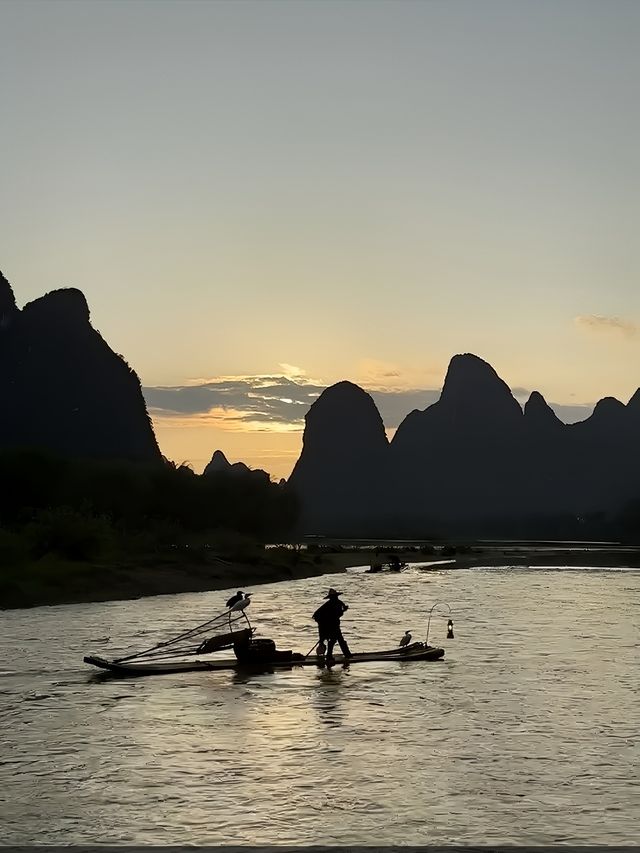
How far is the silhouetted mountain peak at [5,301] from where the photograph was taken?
196 meters

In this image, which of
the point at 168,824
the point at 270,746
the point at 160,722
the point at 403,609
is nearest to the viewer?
the point at 168,824

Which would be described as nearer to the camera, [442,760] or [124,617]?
[442,760]

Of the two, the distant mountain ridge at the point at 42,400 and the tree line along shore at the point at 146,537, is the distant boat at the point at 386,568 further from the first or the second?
the distant mountain ridge at the point at 42,400

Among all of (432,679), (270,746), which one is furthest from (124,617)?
(270,746)

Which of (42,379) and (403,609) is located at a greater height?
(42,379)

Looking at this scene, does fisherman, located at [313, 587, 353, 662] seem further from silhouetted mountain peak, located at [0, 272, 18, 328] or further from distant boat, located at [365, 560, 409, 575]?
silhouetted mountain peak, located at [0, 272, 18, 328]

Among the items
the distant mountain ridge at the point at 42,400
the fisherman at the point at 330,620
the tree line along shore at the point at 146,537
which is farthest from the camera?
the distant mountain ridge at the point at 42,400

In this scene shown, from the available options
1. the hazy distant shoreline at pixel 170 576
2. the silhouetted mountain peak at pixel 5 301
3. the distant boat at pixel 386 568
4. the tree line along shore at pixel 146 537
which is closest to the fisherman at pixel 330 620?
the hazy distant shoreline at pixel 170 576

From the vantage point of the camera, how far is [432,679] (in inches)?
997

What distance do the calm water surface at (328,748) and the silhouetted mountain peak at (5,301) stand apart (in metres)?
173

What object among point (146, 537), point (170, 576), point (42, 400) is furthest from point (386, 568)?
point (42, 400)

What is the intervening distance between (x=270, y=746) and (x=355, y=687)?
7134 mm

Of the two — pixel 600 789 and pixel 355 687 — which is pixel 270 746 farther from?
pixel 355 687

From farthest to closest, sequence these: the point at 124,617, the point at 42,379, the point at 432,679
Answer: the point at 42,379 → the point at 124,617 → the point at 432,679
